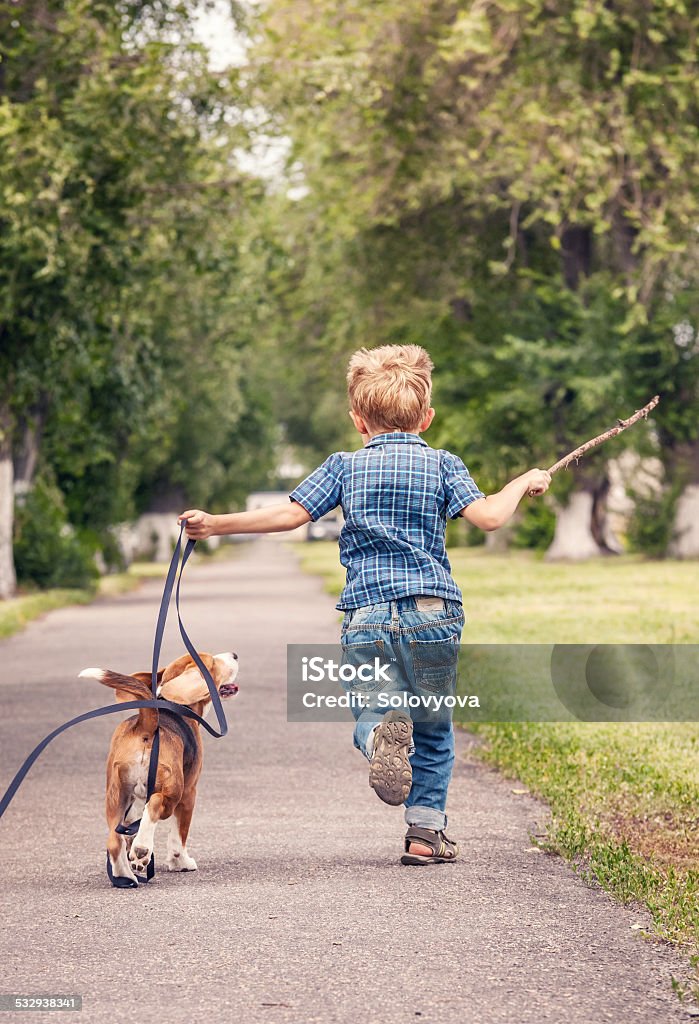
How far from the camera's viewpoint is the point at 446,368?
36.7 m

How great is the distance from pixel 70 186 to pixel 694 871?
47.7ft

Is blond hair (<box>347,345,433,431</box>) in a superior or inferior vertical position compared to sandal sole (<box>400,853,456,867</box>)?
superior

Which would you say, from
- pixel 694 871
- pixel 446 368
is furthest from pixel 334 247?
pixel 694 871

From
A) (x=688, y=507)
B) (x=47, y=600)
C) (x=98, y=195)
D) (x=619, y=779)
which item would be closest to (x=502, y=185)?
(x=688, y=507)

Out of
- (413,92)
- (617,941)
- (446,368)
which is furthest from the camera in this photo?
(446,368)

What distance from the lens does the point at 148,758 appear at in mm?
5309

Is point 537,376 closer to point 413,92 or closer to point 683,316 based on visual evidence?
point 683,316

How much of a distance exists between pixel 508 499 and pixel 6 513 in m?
21.4

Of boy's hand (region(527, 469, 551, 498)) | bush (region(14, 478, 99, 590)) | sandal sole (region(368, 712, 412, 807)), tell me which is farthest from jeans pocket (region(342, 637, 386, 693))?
bush (region(14, 478, 99, 590))

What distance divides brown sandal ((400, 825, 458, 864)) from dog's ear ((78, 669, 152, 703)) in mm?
1234

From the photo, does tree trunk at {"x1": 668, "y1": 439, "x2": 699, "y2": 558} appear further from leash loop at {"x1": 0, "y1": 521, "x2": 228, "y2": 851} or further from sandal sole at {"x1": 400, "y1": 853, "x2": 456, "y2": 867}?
leash loop at {"x1": 0, "y1": 521, "x2": 228, "y2": 851}

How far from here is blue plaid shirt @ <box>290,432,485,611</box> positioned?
18.3 feet

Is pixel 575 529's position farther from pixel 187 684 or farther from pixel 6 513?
pixel 187 684

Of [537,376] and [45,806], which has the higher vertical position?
[537,376]
